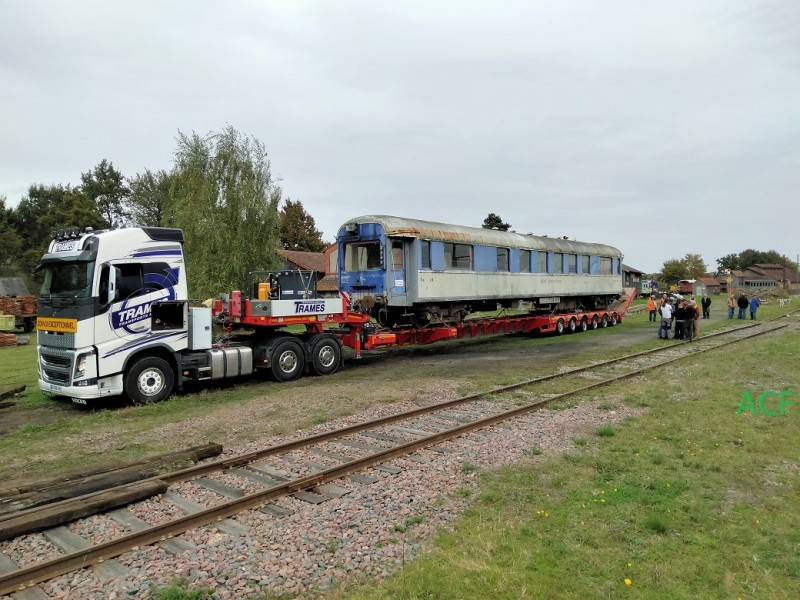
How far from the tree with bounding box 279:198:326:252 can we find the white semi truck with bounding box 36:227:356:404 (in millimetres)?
56983

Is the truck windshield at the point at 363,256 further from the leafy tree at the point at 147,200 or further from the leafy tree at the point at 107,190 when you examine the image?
the leafy tree at the point at 107,190

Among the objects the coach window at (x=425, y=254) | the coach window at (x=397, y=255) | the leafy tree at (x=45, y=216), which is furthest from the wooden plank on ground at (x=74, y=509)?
the leafy tree at (x=45, y=216)

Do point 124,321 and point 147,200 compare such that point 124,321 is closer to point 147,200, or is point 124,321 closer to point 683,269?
point 147,200

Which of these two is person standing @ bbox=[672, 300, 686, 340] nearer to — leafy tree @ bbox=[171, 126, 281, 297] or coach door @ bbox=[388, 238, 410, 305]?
coach door @ bbox=[388, 238, 410, 305]

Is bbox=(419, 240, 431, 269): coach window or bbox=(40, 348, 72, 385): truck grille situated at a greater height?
bbox=(419, 240, 431, 269): coach window

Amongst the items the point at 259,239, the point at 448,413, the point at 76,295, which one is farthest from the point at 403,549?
the point at 259,239

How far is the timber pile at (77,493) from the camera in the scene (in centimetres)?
497

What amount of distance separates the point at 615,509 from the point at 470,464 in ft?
5.83

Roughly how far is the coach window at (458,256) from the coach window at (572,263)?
8009 millimetres

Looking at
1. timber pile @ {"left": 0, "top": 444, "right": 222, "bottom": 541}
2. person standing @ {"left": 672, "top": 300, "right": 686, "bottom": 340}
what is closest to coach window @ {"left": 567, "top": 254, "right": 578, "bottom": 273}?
person standing @ {"left": 672, "top": 300, "right": 686, "bottom": 340}

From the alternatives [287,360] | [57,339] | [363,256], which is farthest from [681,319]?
[57,339]

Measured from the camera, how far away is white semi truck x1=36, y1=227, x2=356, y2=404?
969 centimetres

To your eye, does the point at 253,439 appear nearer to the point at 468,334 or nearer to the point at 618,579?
the point at 618,579

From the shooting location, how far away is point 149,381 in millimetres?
10570
